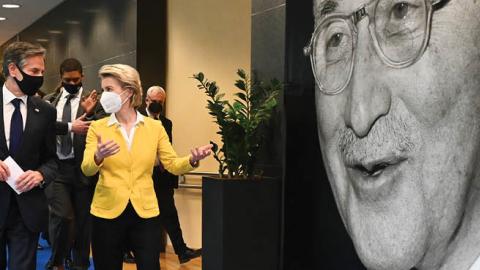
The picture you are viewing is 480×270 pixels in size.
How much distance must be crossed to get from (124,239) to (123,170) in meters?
0.40

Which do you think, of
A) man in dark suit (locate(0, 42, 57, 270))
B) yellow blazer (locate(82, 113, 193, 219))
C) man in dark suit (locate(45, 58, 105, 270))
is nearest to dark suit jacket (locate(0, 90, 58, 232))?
man in dark suit (locate(0, 42, 57, 270))

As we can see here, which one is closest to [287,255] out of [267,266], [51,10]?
[267,266]

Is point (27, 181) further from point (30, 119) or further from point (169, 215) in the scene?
point (169, 215)

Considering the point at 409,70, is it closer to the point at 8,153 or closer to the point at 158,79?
the point at 8,153

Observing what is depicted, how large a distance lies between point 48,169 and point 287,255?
5.38 ft

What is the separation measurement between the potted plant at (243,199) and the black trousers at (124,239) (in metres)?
0.63

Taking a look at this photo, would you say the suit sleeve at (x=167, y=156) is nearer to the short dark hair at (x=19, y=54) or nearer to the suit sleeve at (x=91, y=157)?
the suit sleeve at (x=91, y=157)

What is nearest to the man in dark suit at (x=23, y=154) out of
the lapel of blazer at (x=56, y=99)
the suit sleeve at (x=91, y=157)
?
the suit sleeve at (x=91, y=157)

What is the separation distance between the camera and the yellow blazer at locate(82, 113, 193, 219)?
3826mm

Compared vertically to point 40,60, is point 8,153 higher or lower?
lower

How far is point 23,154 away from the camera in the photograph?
156 inches

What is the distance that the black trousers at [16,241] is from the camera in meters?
3.90

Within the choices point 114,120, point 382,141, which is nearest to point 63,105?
point 114,120

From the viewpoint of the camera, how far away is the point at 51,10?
39.8 feet
